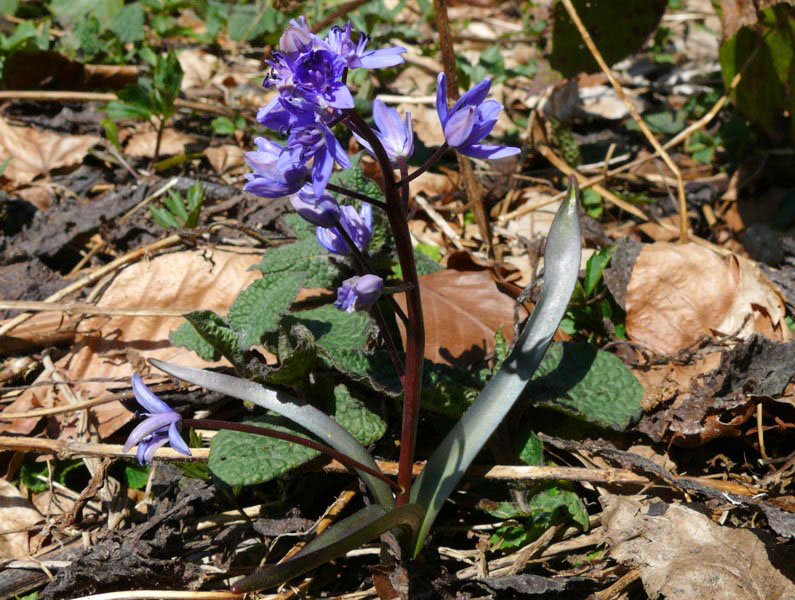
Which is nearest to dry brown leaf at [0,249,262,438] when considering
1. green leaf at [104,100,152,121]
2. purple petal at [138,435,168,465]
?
purple petal at [138,435,168,465]

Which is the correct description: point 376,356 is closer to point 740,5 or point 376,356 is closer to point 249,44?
point 740,5

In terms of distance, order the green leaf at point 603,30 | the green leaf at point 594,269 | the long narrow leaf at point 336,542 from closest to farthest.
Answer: the long narrow leaf at point 336,542 → the green leaf at point 594,269 → the green leaf at point 603,30

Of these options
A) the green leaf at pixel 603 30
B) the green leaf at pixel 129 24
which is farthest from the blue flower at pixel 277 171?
the green leaf at pixel 129 24

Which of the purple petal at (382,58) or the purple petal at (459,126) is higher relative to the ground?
the purple petal at (382,58)

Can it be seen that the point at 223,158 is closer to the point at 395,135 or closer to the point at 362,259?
the point at 362,259

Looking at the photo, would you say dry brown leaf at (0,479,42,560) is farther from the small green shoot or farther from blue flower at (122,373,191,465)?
the small green shoot

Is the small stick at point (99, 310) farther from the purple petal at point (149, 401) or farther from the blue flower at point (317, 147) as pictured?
the blue flower at point (317, 147)

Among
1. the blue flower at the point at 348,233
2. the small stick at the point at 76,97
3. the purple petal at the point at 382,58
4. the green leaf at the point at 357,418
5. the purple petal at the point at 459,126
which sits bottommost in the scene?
the green leaf at the point at 357,418

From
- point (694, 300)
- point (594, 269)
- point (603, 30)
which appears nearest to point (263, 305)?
point (594, 269)
